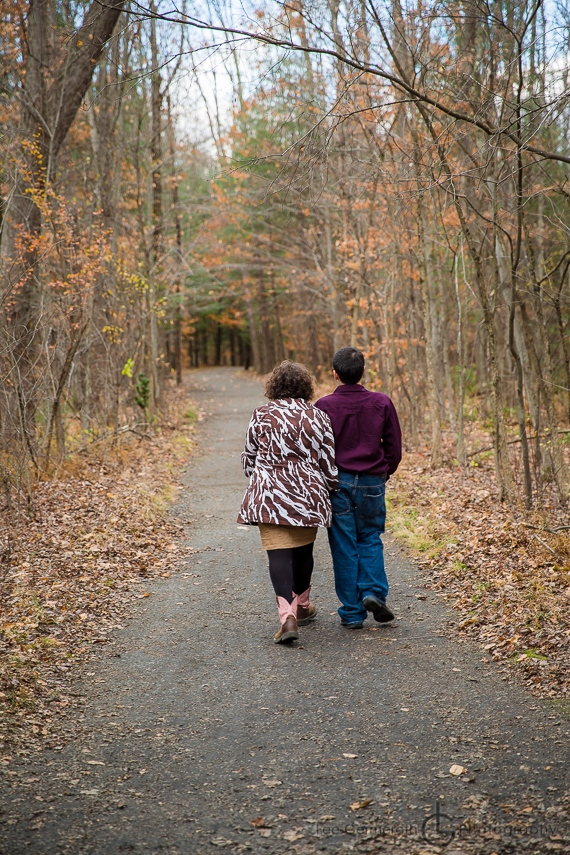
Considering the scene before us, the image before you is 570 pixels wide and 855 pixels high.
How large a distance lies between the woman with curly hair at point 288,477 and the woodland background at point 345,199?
1.80m

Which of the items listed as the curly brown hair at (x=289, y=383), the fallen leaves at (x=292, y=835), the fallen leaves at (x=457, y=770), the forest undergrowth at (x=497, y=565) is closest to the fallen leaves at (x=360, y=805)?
the fallen leaves at (x=292, y=835)

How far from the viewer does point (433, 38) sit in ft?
26.9

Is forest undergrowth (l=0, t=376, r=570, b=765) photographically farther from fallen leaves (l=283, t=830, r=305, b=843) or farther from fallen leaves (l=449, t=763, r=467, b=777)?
fallen leaves (l=283, t=830, r=305, b=843)

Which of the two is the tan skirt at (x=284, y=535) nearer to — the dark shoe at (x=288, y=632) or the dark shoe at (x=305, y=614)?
the dark shoe at (x=288, y=632)

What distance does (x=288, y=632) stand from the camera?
4602 mm

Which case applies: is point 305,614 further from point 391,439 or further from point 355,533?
point 391,439

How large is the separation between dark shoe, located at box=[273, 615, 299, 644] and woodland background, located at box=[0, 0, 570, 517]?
10.6ft

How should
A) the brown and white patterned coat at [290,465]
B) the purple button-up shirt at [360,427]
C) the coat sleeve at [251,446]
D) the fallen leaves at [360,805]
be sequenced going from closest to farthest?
the fallen leaves at [360,805] < the brown and white patterned coat at [290,465] < the coat sleeve at [251,446] < the purple button-up shirt at [360,427]

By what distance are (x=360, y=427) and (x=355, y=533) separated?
765mm

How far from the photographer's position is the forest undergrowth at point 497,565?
13.9 ft

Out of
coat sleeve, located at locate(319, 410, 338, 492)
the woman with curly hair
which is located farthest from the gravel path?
coat sleeve, located at locate(319, 410, 338, 492)

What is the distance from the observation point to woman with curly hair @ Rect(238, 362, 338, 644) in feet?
15.1

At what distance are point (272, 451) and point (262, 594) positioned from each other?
5.99 ft

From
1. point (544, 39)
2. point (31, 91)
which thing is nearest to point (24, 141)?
point (31, 91)
